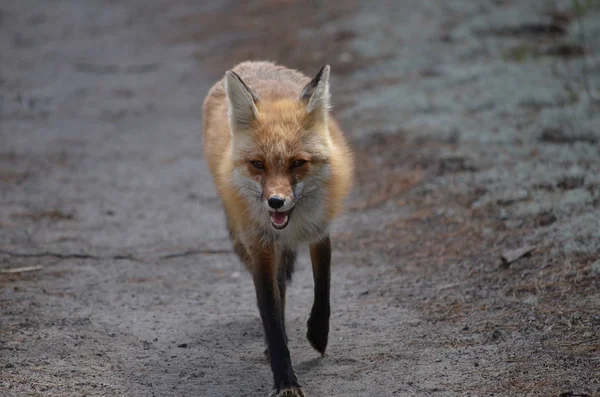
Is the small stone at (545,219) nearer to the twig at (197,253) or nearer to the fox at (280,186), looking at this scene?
the fox at (280,186)

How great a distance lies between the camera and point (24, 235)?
26.1ft

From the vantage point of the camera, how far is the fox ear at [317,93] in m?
5.10

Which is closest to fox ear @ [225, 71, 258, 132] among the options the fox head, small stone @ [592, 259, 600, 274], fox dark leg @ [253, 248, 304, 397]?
the fox head

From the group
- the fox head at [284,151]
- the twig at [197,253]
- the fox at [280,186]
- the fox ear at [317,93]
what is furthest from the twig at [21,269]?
the fox ear at [317,93]

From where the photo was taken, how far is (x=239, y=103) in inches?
201

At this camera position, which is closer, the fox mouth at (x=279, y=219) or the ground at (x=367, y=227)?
the fox mouth at (x=279, y=219)

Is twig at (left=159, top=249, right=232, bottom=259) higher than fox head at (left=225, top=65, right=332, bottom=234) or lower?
lower

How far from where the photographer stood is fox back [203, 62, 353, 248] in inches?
187

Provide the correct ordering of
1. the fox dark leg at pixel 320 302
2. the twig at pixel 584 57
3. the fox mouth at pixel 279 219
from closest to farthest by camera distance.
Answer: the fox mouth at pixel 279 219 < the fox dark leg at pixel 320 302 < the twig at pixel 584 57

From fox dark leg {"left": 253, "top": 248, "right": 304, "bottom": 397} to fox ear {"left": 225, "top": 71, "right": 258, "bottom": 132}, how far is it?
0.93m

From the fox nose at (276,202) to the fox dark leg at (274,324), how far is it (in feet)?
2.51

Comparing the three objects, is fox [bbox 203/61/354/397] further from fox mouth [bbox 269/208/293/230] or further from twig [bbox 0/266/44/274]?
twig [bbox 0/266/44/274]

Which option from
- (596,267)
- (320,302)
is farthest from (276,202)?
(596,267)

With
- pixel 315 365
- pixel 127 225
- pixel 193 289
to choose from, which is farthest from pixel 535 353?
pixel 127 225
